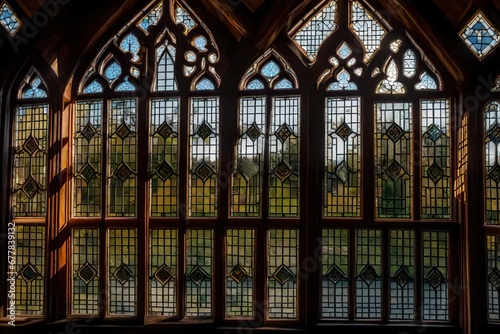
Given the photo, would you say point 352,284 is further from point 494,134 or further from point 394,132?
point 494,134

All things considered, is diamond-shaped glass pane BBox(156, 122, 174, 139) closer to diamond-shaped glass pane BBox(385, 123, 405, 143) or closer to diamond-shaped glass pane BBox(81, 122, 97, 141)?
diamond-shaped glass pane BBox(81, 122, 97, 141)

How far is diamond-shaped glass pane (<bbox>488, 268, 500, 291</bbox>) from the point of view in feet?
12.6

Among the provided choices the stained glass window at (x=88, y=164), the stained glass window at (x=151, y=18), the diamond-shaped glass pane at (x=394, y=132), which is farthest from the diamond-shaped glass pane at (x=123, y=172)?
the diamond-shaped glass pane at (x=394, y=132)

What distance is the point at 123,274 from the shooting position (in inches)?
162

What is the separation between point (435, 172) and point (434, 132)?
0.32 m

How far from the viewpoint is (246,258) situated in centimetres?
403

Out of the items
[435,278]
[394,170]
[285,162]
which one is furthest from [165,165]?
[435,278]

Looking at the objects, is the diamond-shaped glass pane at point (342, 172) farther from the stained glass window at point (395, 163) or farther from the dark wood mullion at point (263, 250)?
the dark wood mullion at point (263, 250)

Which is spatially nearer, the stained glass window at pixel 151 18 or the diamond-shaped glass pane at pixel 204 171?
the diamond-shaped glass pane at pixel 204 171

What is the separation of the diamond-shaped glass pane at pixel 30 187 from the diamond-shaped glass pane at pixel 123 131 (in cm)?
82

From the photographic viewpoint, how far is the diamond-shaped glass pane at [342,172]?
4.00 meters

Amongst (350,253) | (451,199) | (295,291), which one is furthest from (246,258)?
(451,199)

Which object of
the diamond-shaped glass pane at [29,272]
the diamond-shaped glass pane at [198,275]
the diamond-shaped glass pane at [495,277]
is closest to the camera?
the diamond-shaped glass pane at [495,277]

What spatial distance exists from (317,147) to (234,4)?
1328 mm
